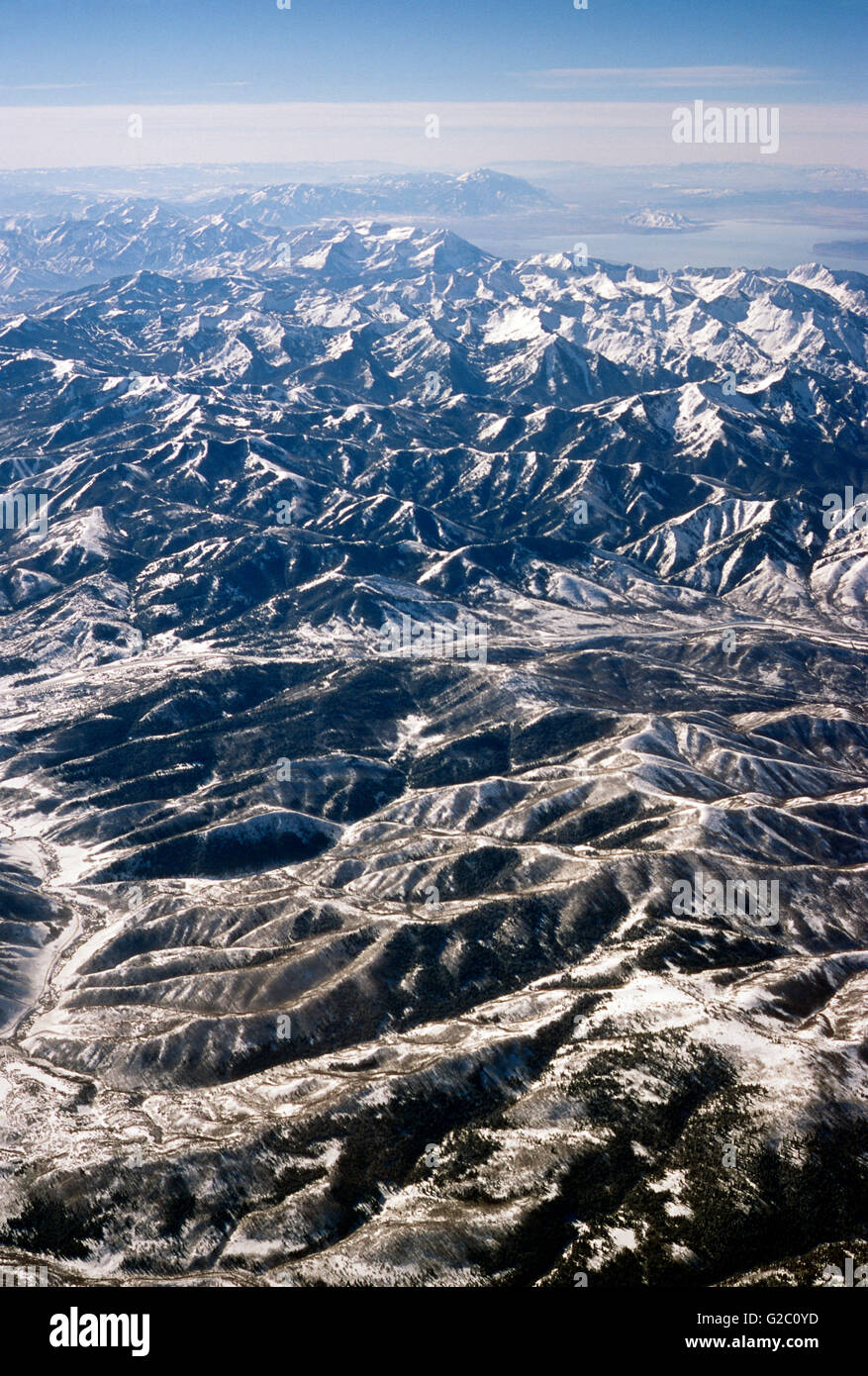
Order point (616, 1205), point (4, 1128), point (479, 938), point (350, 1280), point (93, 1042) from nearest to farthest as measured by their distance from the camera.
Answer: point (350, 1280) < point (616, 1205) < point (4, 1128) < point (93, 1042) < point (479, 938)

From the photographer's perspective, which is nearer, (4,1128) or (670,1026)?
(4,1128)

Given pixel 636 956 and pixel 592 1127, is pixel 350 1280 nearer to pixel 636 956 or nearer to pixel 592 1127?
pixel 592 1127

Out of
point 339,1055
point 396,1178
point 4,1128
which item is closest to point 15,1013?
point 4,1128

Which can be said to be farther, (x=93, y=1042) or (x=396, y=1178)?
(x=93, y=1042)

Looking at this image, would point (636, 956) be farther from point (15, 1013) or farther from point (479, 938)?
point (15, 1013)
